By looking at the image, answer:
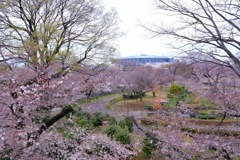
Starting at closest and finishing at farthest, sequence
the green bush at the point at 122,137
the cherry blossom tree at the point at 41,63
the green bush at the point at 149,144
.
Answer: the cherry blossom tree at the point at 41,63, the green bush at the point at 122,137, the green bush at the point at 149,144

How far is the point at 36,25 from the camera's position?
10625 millimetres

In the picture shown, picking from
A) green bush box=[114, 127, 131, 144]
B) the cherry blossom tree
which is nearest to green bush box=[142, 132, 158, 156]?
green bush box=[114, 127, 131, 144]

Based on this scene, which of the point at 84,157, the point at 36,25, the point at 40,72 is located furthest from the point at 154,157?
the point at 36,25

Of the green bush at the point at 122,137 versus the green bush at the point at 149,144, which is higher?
the green bush at the point at 122,137

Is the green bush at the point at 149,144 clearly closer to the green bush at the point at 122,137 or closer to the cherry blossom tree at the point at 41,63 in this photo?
the green bush at the point at 122,137

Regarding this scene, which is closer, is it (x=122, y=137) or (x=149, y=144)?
(x=122, y=137)

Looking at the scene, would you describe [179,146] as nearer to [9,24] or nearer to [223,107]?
[223,107]

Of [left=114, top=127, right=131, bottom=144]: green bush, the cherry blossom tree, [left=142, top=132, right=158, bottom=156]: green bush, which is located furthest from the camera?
[left=142, top=132, right=158, bottom=156]: green bush

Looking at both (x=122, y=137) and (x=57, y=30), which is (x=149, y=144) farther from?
(x=57, y=30)

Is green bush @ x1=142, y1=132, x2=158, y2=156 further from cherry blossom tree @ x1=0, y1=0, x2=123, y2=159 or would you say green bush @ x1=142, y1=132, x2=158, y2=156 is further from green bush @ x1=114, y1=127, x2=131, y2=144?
cherry blossom tree @ x1=0, y1=0, x2=123, y2=159

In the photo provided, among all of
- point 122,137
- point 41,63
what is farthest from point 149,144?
point 41,63

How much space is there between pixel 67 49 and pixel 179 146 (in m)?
7.18

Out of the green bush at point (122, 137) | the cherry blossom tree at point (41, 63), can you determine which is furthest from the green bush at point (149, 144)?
the cherry blossom tree at point (41, 63)

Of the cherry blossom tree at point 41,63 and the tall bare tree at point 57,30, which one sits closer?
the cherry blossom tree at point 41,63
